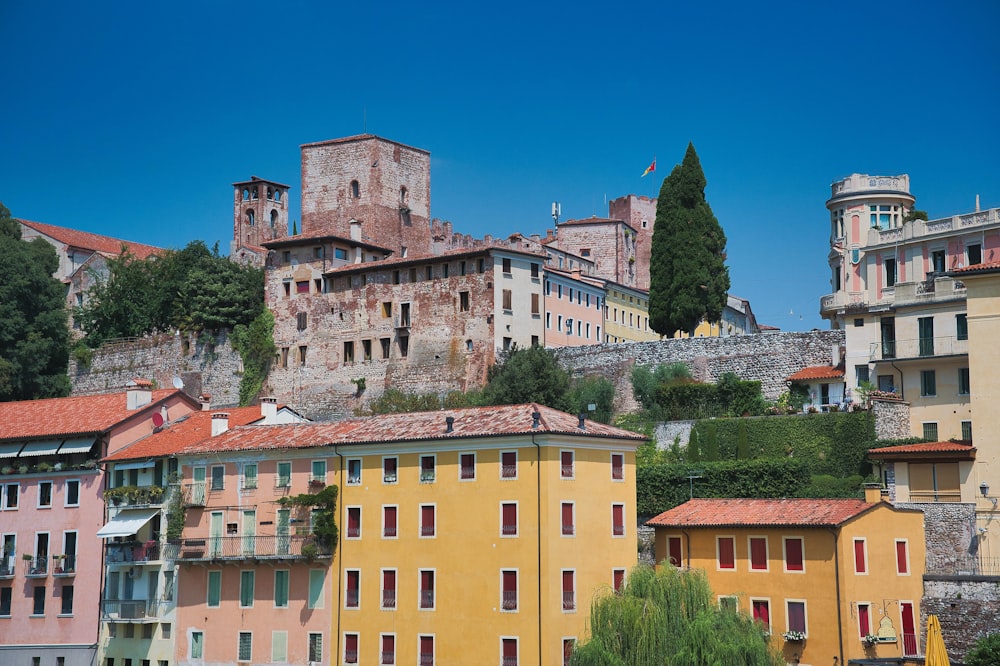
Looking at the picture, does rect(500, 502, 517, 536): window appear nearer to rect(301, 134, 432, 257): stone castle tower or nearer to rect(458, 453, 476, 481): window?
rect(458, 453, 476, 481): window

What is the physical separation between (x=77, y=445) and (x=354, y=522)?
1484 centimetres

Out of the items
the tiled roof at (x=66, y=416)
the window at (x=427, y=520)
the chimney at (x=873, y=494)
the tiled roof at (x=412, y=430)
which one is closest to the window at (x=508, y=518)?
the tiled roof at (x=412, y=430)

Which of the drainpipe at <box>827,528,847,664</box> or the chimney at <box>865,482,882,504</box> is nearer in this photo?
the drainpipe at <box>827,528,847,664</box>

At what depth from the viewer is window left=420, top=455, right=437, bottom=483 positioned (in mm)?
45906

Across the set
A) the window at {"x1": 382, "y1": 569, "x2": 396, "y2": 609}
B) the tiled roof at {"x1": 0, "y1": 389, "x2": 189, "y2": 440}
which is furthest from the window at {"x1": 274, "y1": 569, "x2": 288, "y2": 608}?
the tiled roof at {"x1": 0, "y1": 389, "x2": 189, "y2": 440}

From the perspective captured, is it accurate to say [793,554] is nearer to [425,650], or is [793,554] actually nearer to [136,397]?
[425,650]

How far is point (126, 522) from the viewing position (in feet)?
173

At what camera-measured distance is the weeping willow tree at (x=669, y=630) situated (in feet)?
128

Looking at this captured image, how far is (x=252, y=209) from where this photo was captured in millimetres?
122375

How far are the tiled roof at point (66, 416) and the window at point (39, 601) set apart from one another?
20.5ft

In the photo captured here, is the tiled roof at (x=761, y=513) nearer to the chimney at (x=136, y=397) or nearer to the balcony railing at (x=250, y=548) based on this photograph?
the balcony railing at (x=250, y=548)

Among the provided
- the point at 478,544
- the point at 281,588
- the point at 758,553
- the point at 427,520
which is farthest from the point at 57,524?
the point at 758,553

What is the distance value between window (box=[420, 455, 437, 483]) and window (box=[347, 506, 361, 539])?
2.92 m

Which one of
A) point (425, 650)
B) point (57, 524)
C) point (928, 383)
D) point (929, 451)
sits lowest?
point (425, 650)
